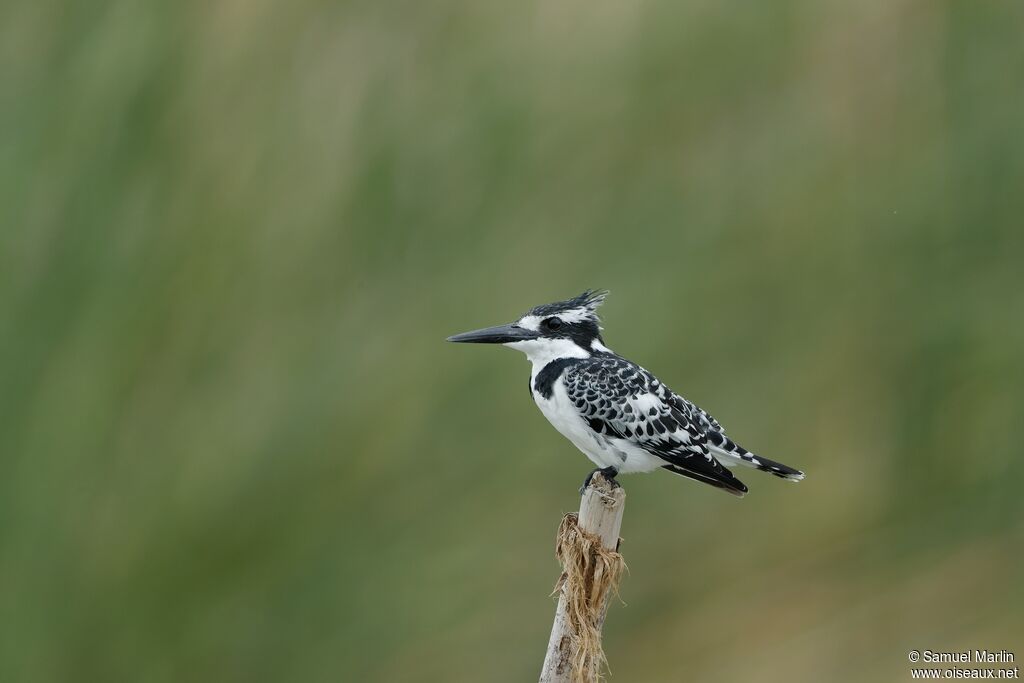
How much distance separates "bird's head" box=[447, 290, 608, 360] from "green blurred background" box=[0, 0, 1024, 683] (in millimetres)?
323

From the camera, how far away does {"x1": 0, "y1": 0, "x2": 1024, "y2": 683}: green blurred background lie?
267 centimetres

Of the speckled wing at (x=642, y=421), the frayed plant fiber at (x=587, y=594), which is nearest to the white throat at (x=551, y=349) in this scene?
the speckled wing at (x=642, y=421)

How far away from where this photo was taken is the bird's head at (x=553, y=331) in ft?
8.05

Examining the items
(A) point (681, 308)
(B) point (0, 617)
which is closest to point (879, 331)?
(A) point (681, 308)

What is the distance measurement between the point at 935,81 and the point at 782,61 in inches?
15.7

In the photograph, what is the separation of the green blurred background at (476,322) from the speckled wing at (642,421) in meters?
0.49

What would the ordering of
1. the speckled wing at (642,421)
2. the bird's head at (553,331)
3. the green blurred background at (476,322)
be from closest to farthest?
the speckled wing at (642,421), the bird's head at (553,331), the green blurred background at (476,322)

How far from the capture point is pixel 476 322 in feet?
9.33

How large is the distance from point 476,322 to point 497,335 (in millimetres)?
424

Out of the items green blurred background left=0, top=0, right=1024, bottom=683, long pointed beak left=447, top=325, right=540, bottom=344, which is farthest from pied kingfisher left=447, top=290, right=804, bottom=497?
green blurred background left=0, top=0, right=1024, bottom=683

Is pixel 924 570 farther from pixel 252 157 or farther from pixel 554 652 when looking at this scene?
pixel 252 157

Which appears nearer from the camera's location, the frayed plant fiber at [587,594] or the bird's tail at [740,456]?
the frayed plant fiber at [587,594]

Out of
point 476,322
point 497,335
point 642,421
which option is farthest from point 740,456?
point 476,322

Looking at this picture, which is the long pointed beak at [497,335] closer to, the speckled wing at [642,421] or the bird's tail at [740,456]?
the speckled wing at [642,421]
